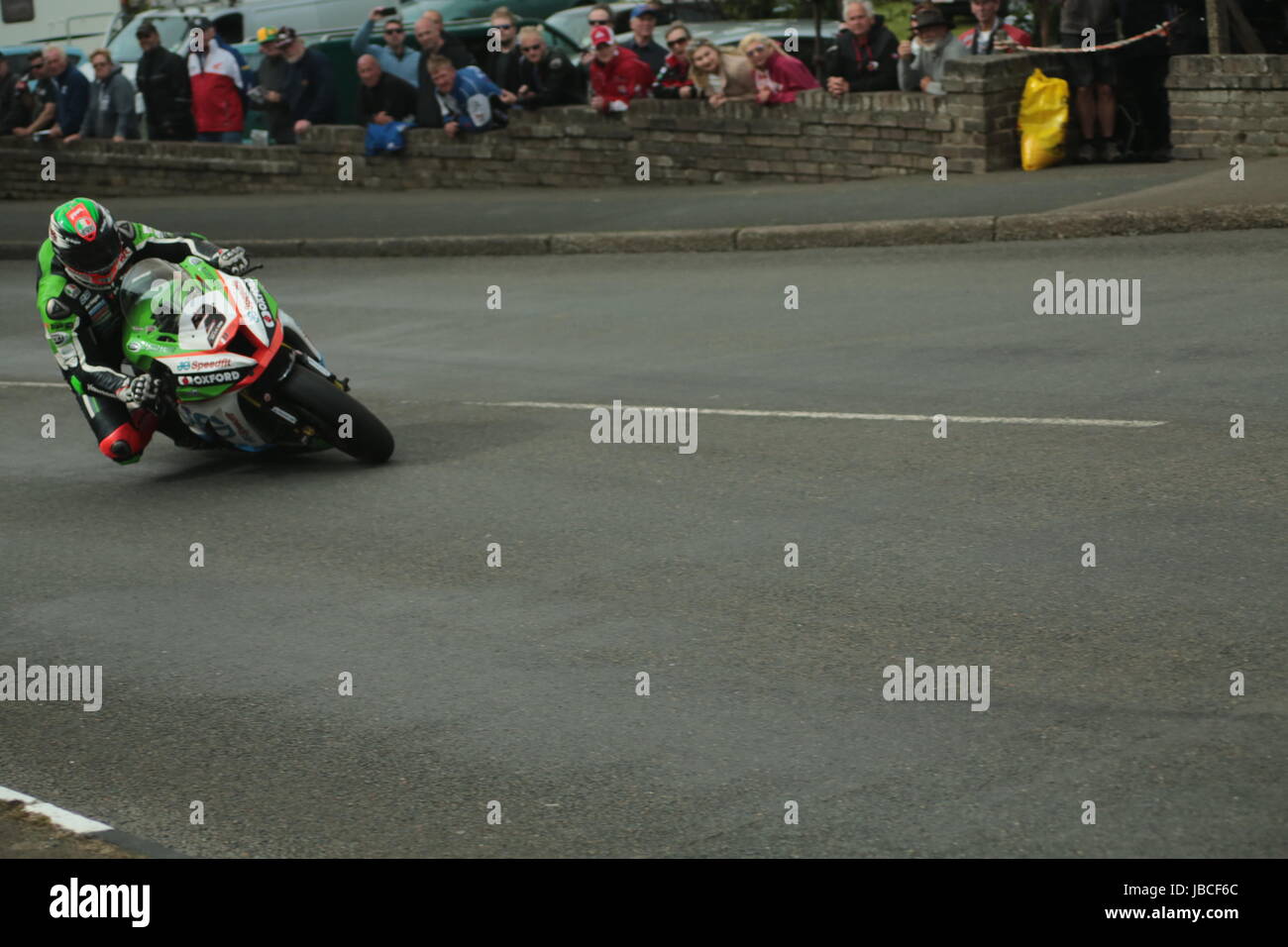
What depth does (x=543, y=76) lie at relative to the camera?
2262 cm

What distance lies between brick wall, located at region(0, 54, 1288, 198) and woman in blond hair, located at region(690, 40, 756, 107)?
168mm

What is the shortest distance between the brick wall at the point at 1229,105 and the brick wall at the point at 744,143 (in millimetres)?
12

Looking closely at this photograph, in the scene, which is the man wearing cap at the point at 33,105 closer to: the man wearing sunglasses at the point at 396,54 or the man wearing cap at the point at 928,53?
the man wearing sunglasses at the point at 396,54

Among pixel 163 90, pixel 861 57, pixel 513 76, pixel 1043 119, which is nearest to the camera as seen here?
pixel 1043 119

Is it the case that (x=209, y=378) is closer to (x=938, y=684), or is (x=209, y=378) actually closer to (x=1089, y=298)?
(x=938, y=684)

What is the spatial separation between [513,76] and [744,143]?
3.47m

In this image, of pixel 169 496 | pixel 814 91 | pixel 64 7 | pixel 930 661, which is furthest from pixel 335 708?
pixel 64 7

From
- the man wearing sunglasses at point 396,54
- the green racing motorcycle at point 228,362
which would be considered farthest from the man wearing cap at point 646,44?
the green racing motorcycle at point 228,362

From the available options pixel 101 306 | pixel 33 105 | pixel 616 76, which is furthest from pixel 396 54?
pixel 101 306

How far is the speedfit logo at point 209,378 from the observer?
34.0ft

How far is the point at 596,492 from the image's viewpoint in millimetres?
9750

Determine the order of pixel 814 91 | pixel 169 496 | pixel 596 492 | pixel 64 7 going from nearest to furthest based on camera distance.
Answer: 1. pixel 596 492
2. pixel 169 496
3. pixel 814 91
4. pixel 64 7

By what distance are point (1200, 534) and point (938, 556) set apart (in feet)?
3.35
